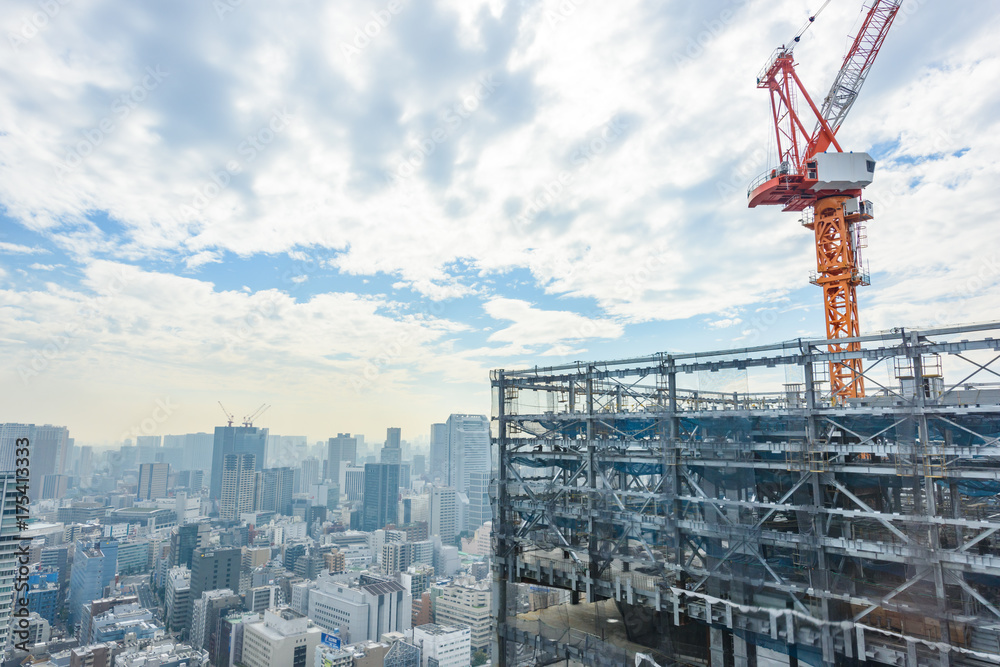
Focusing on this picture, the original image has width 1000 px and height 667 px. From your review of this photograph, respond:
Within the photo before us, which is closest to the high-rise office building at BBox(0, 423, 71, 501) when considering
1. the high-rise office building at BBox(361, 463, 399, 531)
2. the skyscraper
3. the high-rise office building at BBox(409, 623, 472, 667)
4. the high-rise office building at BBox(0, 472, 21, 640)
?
the high-rise office building at BBox(409, 623, 472, 667)

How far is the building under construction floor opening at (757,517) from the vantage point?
31.2 ft

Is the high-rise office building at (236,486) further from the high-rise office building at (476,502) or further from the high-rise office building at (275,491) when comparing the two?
the high-rise office building at (476,502)

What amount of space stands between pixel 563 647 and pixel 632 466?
5.14 meters

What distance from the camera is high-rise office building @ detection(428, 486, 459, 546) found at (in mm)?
132000

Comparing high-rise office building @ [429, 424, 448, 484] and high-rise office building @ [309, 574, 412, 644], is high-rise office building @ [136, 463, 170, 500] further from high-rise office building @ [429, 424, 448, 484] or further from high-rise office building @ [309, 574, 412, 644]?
high-rise office building @ [309, 574, 412, 644]

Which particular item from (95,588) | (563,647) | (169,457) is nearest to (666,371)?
(563,647)

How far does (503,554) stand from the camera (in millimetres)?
16453

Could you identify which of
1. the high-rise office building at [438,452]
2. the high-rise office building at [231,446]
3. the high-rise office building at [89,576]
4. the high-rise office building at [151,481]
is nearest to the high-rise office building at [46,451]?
the high-rise office building at [89,576]

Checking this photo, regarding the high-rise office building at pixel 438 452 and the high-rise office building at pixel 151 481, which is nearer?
the high-rise office building at pixel 151 481

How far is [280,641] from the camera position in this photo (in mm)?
59469

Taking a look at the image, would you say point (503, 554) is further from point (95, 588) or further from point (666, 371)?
point (95, 588)

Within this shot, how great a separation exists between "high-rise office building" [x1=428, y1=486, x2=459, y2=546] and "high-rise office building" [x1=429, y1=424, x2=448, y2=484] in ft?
73.1

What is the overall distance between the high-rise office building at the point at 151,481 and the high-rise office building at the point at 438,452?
263ft

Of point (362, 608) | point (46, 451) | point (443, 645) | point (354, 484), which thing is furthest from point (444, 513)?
point (46, 451)
